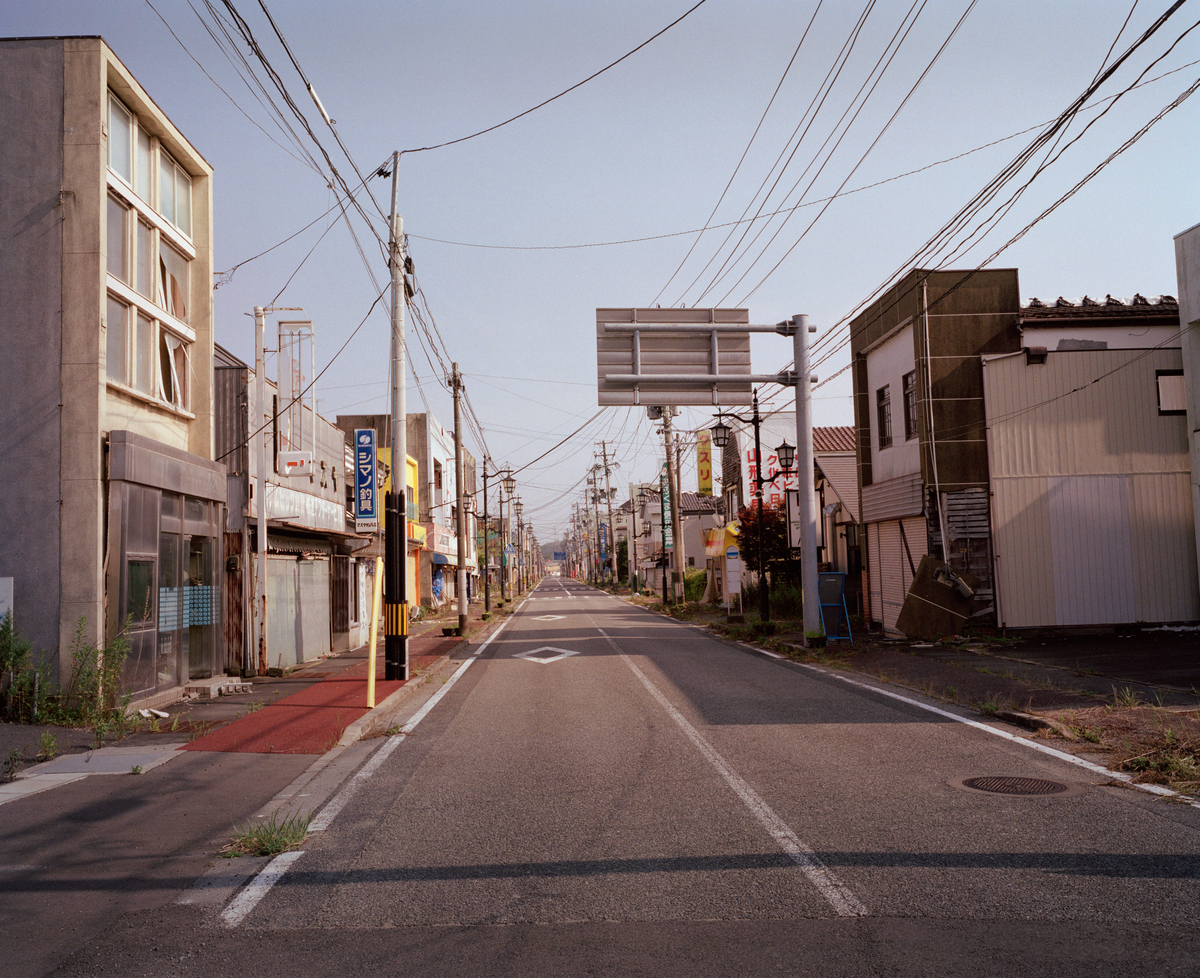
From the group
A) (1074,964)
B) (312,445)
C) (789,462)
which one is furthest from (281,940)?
(789,462)

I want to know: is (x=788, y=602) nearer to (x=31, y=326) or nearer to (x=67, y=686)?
(x=67, y=686)

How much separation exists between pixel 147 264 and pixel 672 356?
956cm

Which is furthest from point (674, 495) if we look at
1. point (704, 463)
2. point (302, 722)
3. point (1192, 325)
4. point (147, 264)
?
point (302, 722)

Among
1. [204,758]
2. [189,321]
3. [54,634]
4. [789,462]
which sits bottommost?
[204,758]

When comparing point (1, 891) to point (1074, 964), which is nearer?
point (1074, 964)

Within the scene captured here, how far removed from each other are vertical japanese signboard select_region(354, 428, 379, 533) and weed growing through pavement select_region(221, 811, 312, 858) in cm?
1717

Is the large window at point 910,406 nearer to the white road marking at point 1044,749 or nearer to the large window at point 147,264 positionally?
the white road marking at point 1044,749

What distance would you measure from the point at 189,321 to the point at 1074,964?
53.5 feet

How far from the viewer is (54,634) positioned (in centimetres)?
1182

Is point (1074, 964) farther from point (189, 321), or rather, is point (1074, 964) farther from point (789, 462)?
point (789, 462)

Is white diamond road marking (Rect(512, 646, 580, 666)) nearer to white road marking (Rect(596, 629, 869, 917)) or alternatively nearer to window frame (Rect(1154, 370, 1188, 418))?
white road marking (Rect(596, 629, 869, 917))

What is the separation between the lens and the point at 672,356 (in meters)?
18.7

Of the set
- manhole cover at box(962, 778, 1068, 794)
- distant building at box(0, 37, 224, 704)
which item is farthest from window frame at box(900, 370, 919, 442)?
distant building at box(0, 37, 224, 704)

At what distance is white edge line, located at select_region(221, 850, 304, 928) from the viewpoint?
5133 millimetres
